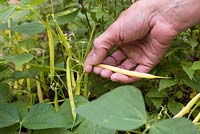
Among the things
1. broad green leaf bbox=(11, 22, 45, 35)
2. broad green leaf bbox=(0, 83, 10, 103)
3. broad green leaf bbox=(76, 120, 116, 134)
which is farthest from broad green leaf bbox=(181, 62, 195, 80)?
broad green leaf bbox=(0, 83, 10, 103)

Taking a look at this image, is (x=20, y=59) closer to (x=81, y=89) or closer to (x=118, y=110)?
(x=81, y=89)

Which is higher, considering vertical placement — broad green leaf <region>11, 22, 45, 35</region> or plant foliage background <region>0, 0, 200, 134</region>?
broad green leaf <region>11, 22, 45, 35</region>

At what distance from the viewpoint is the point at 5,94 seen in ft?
4.36

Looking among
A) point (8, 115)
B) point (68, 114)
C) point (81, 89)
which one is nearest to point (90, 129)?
point (68, 114)

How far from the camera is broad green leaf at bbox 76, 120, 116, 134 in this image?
3.39ft

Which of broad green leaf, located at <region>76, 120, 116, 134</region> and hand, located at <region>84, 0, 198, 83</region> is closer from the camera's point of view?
broad green leaf, located at <region>76, 120, 116, 134</region>

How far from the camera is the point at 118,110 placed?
2.67 ft

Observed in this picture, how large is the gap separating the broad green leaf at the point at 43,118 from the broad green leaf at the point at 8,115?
0.03 metres

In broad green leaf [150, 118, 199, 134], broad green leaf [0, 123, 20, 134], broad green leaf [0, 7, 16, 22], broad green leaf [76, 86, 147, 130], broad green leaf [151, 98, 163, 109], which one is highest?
broad green leaf [0, 7, 16, 22]

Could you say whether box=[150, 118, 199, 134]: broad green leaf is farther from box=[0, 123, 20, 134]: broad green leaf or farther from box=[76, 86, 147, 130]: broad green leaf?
box=[0, 123, 20, 134]: broad green leaf

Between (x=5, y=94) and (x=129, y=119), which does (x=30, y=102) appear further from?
(x=129, y=119)

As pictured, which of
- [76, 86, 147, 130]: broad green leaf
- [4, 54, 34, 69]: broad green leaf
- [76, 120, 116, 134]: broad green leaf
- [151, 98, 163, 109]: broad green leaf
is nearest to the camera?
[76, 86, 147, 130]: broad green leaf

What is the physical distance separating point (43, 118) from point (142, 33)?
1.52 feet

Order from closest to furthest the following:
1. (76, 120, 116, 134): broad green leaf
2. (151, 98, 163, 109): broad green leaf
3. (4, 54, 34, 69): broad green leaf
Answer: (76, 120, 116, 134): broad green leaf → (4, 54, 34, 69): broad green leaf → (151, 98, 163, 109): broad green leaf
